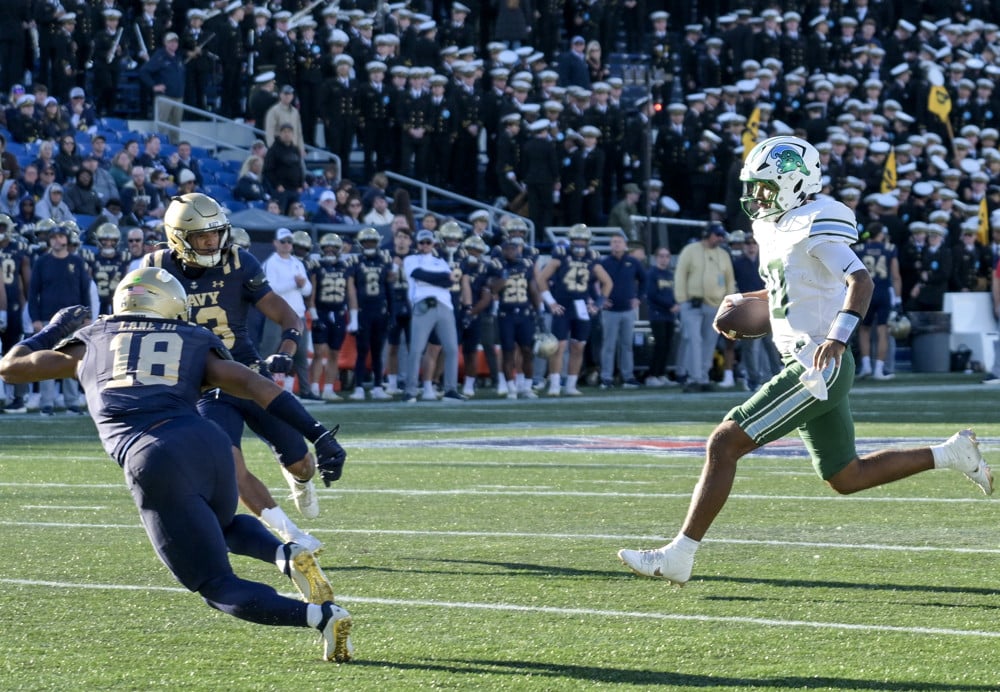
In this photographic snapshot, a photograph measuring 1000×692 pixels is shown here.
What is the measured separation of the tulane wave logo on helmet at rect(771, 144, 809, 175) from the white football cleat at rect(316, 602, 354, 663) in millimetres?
2482

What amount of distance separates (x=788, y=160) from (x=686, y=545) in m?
1.44

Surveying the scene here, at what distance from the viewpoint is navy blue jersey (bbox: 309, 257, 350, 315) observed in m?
18.6

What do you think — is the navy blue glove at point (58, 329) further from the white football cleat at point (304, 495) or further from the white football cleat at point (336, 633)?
the white football cleat at point (304, 495)

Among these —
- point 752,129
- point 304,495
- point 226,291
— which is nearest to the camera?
point 226,291

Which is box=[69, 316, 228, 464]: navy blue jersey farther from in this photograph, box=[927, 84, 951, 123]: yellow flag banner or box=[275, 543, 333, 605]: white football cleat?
box=[927, 84, 951, 123]: yellow flag banner

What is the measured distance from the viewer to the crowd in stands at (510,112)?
2062cm

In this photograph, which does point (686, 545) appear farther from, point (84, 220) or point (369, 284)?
point (84, 220)

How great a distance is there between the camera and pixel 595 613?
622cm

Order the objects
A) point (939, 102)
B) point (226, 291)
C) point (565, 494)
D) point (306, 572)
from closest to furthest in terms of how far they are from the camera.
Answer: point (306, 572), point (226, 291), point (565, 494), point (939, 102)

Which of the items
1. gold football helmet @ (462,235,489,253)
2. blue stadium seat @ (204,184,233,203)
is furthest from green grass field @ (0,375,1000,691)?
blue stadium seat @ (204,184,233,203)

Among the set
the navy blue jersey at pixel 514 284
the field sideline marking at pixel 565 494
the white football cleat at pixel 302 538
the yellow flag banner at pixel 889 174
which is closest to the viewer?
the white football cleat at pixel 302 538

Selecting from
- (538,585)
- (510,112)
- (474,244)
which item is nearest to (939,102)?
(510,112)

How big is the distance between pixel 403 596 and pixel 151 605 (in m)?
0.88

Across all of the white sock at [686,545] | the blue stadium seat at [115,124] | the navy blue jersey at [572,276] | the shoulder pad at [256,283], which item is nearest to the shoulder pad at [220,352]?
the white sock at [686,545]
